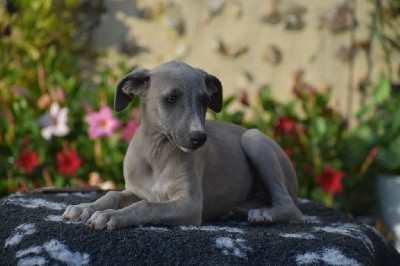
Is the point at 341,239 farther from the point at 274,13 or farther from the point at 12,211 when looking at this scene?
the point at 274,13

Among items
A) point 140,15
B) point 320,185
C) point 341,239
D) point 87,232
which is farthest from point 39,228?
point 140,15

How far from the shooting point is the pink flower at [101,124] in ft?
14.4

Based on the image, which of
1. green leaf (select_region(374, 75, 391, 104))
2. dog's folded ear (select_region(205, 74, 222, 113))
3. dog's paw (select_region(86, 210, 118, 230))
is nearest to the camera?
dog's paw (select_region(86, 210, 118, 230))

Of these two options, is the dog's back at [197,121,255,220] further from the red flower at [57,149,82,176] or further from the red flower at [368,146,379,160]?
the red flower at [368,146,379,160]

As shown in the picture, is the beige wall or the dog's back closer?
the dog's back

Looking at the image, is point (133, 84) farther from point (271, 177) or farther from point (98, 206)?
point (271, 177)

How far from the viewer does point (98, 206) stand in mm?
2715

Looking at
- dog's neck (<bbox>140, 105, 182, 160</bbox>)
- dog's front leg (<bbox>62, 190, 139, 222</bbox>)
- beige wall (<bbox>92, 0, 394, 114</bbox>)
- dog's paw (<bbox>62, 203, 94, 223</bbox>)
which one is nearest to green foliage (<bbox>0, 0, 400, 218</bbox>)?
beige wall (<bbox>92, 0, 394, 114</bbox>)

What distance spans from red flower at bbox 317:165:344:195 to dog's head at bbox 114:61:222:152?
1934 mm

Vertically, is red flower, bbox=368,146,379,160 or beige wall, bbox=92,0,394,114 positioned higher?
beige wall, bbox=92,0,394,114

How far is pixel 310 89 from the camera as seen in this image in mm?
5223

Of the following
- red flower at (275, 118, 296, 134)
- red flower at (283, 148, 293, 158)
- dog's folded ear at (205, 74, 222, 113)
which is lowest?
red flower at (283, 148, 293, 158)

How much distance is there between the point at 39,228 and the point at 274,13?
12.6ft

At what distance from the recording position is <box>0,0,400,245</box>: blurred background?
4.56 meters
